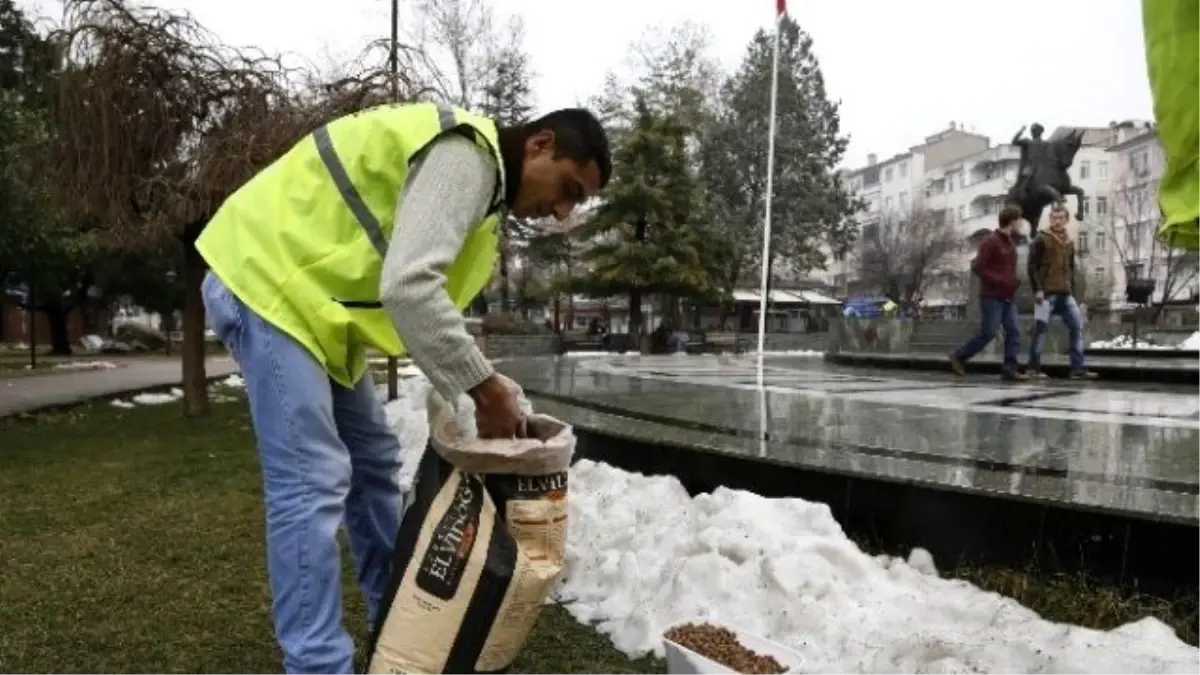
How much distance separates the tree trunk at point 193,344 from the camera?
9.34 m

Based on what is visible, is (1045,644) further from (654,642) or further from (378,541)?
(378,541)

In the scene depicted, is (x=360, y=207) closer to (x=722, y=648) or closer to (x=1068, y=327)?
(x=722, y=648)

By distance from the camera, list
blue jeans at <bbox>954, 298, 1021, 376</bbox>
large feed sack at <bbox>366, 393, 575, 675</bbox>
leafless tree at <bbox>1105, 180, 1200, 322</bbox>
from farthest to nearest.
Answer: leafless tree at <bbox>1105, 180, 1200, 322</bbox> → blue jeans at <bbox>954, 298, 1021, 376</bbox> → large feed sack at <bbox>366, 393, 575, 675</bbox>

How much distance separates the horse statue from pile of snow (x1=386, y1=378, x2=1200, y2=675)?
54.3 ft

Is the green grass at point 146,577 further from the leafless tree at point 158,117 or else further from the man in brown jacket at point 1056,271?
the man in brown jacket at point 1056,271

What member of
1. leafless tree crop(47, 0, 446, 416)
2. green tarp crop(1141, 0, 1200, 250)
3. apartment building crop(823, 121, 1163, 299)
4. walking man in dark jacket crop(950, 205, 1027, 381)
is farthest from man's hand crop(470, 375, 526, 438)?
apartment building crop(823, 121, 1163, 299)

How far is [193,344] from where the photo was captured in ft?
30.6

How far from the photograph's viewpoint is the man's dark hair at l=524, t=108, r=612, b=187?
1946 mm

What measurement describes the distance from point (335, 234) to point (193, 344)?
8.09m

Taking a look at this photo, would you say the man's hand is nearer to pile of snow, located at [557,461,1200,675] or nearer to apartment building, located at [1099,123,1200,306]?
pile of snow, located at [557,461,1200,675]

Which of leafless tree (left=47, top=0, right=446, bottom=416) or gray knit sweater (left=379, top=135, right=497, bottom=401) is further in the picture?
leafless tree (left=47, top=0, right=446, bottom=416)

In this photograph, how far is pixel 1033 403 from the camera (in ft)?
22.5

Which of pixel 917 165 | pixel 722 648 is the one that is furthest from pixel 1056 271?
pixel 917 165

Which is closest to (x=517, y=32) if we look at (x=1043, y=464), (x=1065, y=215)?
(x=1065, y=215)
